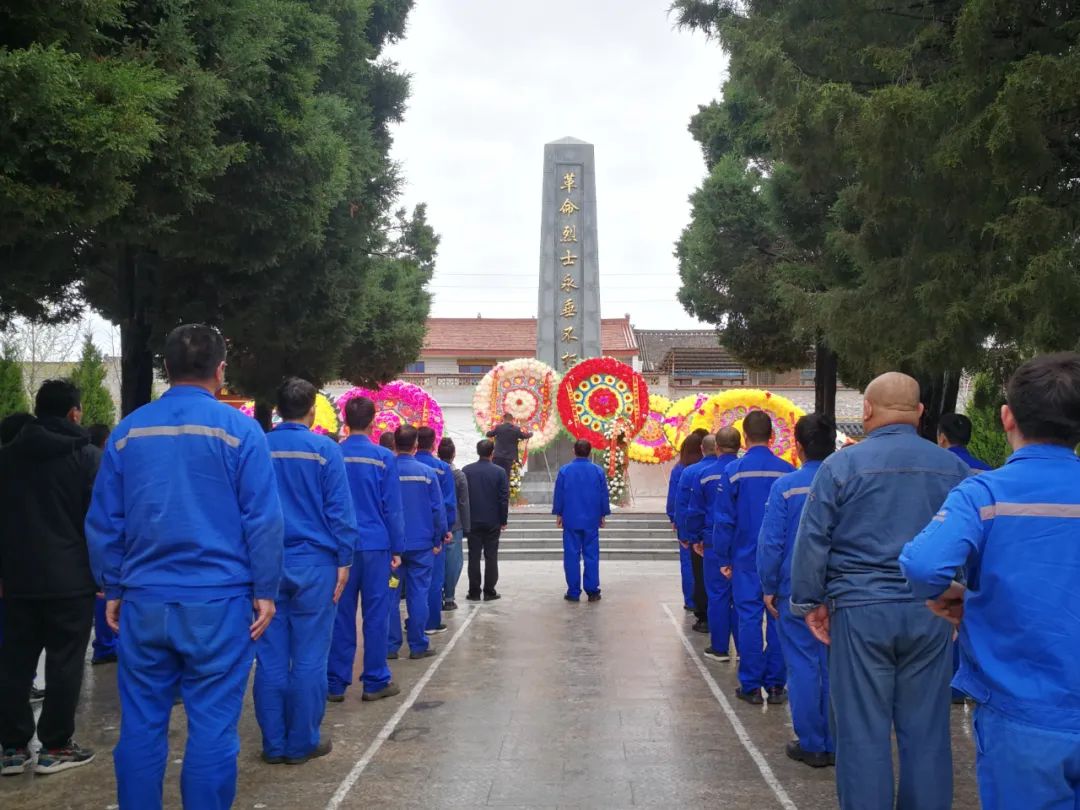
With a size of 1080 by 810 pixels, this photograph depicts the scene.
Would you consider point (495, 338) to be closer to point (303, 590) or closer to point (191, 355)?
point (303, 590)

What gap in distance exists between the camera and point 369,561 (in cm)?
682

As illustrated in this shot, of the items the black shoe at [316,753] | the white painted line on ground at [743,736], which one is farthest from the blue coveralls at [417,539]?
the black shoe at [316,753]

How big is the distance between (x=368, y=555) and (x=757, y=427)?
269cm

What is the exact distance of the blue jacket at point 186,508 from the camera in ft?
12.5

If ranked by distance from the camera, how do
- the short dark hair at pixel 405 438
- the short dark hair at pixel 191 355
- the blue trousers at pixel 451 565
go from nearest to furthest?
the short dark hair at pixel 191 355 → the short dark hair at pixel 405 438 → the blue trousers at pixel 451 565

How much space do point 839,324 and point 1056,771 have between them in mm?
7663

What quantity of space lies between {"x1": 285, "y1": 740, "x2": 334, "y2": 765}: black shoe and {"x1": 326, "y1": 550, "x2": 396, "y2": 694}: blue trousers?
111cm

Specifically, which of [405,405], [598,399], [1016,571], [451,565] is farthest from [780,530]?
[405,405]

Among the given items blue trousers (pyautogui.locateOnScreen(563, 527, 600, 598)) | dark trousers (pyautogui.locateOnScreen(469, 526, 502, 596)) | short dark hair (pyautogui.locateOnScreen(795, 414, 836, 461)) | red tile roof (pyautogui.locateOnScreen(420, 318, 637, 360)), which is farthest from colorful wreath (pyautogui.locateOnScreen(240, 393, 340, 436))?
red tile roof (pyautogui.locateOnScreen(420, 318, 637, 360))

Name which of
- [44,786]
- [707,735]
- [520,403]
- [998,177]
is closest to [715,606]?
[707,735]

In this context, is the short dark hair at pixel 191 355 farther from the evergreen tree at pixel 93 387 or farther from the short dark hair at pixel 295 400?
the evergreen tree at pixel 93 387

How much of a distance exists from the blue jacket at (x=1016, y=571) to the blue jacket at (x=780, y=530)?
240 cm

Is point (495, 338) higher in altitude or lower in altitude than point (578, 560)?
higher

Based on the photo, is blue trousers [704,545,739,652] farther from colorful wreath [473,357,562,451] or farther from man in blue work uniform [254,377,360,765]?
colorful wreath [473,357,562,451]
